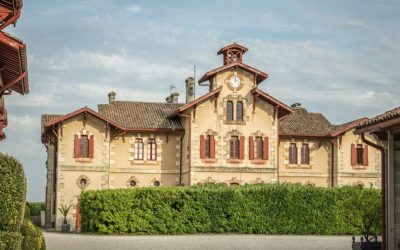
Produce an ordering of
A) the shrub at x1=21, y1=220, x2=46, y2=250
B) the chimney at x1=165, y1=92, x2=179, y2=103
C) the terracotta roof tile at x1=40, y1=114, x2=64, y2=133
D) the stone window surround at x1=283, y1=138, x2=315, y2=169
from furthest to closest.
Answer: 1. the chimney at x1=165, y1=92, x2=179, y2=103
2. the terracotta roof tile at x1=40, y1=114, x2=64, y2=133
3. the stone window surround at x1=283, y1=138, x2=315, y2=169
4. the shrub at x1=21, y1=220, x2=46, y2=250

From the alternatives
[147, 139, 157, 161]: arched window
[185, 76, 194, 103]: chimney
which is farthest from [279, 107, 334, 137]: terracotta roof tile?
[147, 139, 157, 161]: arched window

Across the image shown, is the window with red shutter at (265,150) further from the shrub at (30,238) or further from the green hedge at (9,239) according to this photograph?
the green hedge at (9,239)

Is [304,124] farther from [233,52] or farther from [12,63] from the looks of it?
[12,63]

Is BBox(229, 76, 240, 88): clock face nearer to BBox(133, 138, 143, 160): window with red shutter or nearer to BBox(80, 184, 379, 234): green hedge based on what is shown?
BBox(133, 138, 143, 160): window with red shutter

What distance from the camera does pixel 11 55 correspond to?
21781mm

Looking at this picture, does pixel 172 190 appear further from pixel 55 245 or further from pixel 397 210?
pixel 397 210

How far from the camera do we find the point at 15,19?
1772cm

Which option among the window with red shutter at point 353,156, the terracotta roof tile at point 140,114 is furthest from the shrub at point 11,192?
the window with red shutter at point 353,156

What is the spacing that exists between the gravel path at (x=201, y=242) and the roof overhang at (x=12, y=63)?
6.76 m

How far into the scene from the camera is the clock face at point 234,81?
158 feet

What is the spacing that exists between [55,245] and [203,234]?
10.7m

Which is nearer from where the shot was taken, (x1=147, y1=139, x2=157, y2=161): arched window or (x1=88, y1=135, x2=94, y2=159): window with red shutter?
(x1=88, y1=135, x2=94, y2=159): window with red shutter

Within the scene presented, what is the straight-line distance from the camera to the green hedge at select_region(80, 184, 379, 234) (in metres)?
38.8

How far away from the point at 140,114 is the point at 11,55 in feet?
94.3
